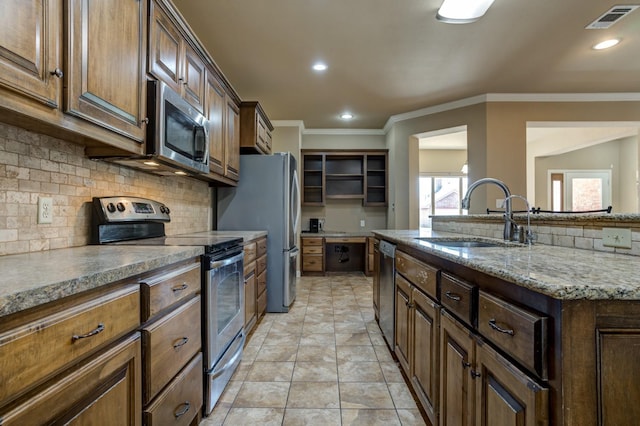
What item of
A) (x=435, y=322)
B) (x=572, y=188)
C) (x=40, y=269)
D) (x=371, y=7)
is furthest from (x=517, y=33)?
(x=572, y=188)

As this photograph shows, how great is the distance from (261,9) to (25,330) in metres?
2.48

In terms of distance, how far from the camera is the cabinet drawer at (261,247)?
2.98 metres

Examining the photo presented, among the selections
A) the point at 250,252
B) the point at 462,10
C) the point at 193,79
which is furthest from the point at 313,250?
the point at 462,10

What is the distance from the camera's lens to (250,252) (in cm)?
269

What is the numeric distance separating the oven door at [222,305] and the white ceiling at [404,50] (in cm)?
193

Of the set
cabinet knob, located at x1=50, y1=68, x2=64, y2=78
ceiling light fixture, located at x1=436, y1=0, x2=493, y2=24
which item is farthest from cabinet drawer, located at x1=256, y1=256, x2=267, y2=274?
ceiling light fixture, located at x1=436, y1=0, x2=493, y2=24

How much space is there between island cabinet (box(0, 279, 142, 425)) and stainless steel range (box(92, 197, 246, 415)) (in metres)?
0.61

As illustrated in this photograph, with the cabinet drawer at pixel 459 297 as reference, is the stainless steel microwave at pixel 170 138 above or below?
above

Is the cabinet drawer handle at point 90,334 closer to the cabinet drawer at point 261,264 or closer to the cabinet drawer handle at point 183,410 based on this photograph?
the cabinet drawer handle at point 183,410

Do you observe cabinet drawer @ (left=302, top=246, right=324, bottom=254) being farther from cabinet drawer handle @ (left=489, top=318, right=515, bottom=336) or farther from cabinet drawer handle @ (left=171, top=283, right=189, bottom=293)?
cabinet drawer handle @ (left=489, top=318, right=515, bottom=336)

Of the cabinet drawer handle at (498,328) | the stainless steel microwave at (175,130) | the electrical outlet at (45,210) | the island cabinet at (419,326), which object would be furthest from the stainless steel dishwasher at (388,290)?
the electrical outlet at (45,210)

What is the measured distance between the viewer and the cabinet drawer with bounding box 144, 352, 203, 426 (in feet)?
3.81

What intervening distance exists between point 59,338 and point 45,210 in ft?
3.14

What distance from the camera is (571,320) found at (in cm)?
69
